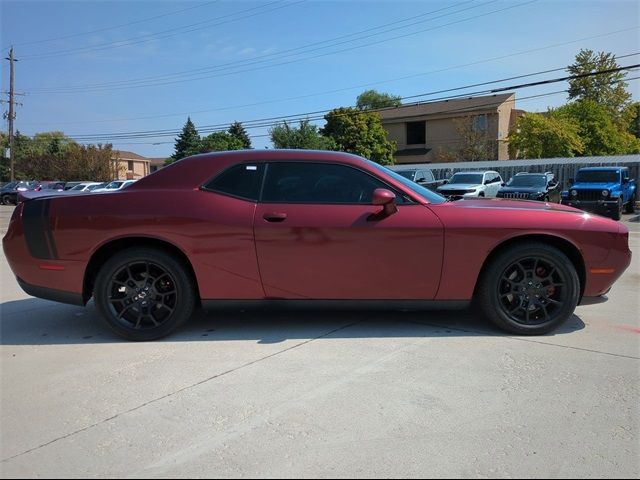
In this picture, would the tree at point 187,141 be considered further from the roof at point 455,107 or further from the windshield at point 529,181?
the windshield at point 529,181

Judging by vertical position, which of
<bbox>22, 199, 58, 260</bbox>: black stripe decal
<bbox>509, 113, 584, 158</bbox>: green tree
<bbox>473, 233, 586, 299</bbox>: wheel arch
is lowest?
<bbox>473, 233, 586, 299</bbox>: wheel arch

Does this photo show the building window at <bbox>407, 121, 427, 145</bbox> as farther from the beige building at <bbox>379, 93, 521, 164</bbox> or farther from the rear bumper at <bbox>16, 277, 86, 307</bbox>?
the rear bumper at <bbox>16, 277, 86, 307</bbox>

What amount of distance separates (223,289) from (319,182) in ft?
4.04

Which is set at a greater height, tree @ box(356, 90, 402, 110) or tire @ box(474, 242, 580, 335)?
tree @ box(356, 90, 402, 110)

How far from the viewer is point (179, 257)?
14.7 ft

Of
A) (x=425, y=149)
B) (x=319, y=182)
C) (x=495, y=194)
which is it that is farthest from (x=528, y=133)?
(x=319, y=182)

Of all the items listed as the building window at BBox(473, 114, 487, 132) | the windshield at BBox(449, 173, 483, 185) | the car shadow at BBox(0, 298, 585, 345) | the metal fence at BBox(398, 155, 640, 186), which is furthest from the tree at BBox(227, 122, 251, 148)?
the car shadow at BBox(0, 298, 585, 345)

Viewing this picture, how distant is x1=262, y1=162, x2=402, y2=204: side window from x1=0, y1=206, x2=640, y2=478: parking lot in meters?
1.20

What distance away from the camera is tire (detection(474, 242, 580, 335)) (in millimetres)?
4340

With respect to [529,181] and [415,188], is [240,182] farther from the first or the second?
[529,181]

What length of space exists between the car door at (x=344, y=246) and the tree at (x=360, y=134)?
1634 inches

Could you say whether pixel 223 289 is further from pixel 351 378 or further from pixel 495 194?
pixel 495 194

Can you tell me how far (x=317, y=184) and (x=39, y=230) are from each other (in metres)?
2.43

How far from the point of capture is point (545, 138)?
36469 mm
